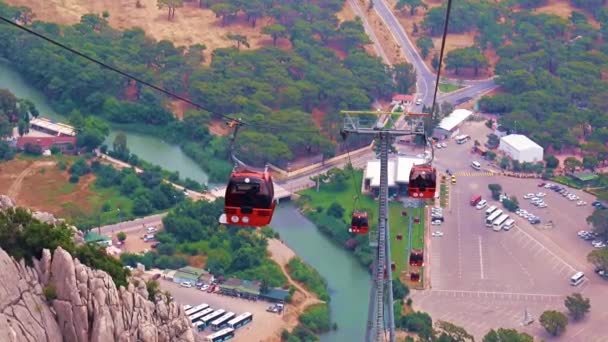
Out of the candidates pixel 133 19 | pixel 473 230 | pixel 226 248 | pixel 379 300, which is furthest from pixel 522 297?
pixel 133 19

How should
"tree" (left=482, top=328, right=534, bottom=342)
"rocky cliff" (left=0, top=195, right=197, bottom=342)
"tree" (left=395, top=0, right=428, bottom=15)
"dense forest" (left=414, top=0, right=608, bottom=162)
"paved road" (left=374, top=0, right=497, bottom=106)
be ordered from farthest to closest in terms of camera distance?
"tree" (left=395, top=0, right=428, bottom=15), "paved road" (left=374, top=0, right=497, bottom=106), "dense forest" (left=414, top=0, right=608, bottom=162), "tree" (left=482, top=328, right=534, bottom=342), "rocky cliff" (left=0, top=195, right=197, bottom=342)

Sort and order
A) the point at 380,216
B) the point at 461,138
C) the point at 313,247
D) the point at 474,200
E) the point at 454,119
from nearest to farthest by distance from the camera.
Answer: the point at 380,216, the point at 313,247, the point at 474,200, the point at 461,138, the point at 454,119

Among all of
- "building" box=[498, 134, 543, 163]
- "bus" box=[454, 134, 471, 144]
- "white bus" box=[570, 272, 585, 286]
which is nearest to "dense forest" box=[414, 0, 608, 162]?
"building" box=[498, 134, 543, 163]

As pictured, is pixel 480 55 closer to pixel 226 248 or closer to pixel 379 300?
pixel 226 248

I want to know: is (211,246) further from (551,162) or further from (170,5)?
(170,5)

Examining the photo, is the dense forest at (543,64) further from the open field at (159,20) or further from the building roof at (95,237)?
the building roof at (95,237)

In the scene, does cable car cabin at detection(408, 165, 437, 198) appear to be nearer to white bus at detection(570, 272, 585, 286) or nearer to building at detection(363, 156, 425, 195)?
white bus at detection(570, 272, 585, 286)

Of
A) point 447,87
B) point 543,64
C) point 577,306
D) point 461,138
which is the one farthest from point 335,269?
point 543,64
